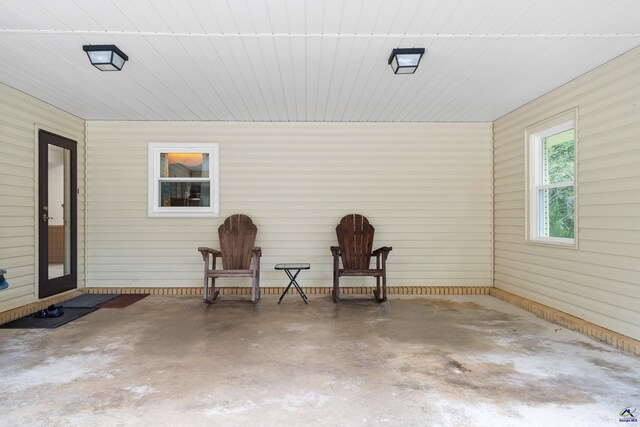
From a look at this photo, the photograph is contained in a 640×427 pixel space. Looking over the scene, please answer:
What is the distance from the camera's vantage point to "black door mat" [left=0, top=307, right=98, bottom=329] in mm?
3719

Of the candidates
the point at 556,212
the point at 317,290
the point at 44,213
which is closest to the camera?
the point at 556,212

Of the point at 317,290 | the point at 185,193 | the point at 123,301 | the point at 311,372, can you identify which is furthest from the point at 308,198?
the point at 311,372

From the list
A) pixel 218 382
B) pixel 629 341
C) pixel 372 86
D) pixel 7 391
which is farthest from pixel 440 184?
pixel 7 391

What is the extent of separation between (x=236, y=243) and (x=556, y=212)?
3.91m

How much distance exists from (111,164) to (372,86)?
12.6 feet

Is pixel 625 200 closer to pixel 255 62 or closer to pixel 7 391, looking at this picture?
pixel 255 62

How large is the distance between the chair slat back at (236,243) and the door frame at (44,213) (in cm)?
204

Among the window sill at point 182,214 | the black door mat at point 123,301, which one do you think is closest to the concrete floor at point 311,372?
the black door mat at point 123,301

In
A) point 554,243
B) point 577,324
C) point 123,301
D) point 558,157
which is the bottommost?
point 123,301

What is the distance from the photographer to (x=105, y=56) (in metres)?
3.09

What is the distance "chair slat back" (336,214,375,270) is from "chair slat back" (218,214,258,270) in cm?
121

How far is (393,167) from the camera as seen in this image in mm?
5410

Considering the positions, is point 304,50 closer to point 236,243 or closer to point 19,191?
point 236,243

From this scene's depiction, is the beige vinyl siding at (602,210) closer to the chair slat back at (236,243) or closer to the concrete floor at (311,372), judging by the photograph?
the concrete floor at (311,372)
